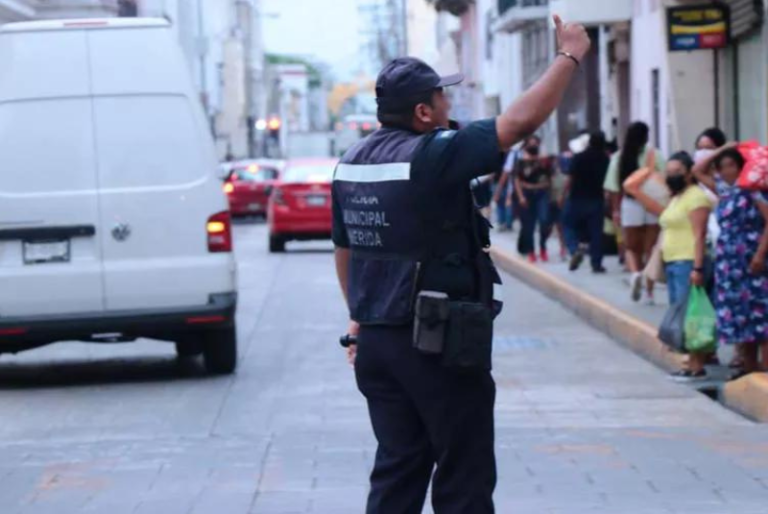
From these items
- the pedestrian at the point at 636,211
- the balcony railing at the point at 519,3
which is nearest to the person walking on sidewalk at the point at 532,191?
the pedestrian at the point at 636,211

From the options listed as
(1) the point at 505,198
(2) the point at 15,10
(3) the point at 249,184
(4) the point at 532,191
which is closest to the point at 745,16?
(4) the point at 532,191

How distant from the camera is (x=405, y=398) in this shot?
593 centimetres

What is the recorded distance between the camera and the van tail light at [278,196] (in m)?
30.7

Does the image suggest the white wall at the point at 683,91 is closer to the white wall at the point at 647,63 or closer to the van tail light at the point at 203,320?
the white wall at the point at 647,63

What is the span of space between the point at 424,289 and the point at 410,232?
182mm

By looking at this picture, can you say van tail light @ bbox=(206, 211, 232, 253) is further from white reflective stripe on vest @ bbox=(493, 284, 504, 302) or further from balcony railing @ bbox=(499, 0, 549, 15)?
balcony railing @ bbox=(499, 0, 549, 15)

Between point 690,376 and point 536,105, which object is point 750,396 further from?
point 536,105

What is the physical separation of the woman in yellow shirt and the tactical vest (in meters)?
7.49

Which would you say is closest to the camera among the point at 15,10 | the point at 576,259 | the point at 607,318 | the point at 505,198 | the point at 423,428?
the point at 423,428

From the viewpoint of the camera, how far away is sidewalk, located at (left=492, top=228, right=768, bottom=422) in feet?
39.5

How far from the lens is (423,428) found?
19.5ft

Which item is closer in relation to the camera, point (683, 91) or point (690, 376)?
point (690, 376)

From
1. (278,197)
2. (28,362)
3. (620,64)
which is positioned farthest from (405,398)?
(620,64)

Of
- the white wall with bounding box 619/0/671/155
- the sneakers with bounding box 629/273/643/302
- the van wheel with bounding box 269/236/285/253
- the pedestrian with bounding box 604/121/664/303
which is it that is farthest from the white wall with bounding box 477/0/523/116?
the sneakers with bounding box 629/273/643/302
